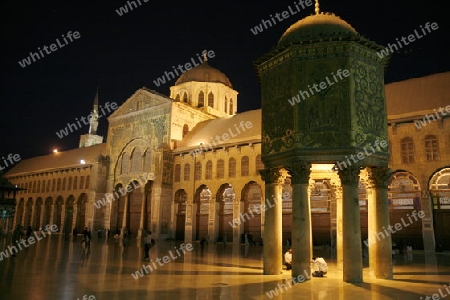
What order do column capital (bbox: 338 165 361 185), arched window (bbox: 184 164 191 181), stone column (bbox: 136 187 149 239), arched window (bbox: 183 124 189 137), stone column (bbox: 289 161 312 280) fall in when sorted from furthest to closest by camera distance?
arched window (bbox: 183 124 189 137) < stone column (bbox: 136 187 149 239) < arched window (bbox: 184 164 191 181) < column capital (bbox: 338 165 361 185) < stone column (bbox: 289 161 312 280)

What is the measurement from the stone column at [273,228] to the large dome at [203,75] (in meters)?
30.0

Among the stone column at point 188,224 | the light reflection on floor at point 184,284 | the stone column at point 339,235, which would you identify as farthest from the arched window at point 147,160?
the stone column at point 339,235

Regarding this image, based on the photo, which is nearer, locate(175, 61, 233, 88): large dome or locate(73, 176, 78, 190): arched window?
locate(175, 61, 233, 88): large dome

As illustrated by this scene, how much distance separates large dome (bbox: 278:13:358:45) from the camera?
1173 cm

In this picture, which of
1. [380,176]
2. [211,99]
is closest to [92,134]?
[211,99]

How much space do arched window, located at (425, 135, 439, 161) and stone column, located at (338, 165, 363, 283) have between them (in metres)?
14.0

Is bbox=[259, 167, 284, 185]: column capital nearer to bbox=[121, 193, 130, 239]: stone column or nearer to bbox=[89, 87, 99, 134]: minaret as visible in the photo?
bbox=[121, 193, 130, 239]: stone column

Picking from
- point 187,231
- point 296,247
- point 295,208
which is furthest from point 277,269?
point 187,231

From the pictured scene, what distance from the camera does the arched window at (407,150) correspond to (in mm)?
22500

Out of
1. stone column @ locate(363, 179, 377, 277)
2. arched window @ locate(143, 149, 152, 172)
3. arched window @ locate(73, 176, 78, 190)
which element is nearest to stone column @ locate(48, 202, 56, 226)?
arched window @ locate(73, 176, 78, 190)

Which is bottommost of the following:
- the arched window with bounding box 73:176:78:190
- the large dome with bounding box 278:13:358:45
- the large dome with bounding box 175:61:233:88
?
the arched window with bounding box 73:176:78:190

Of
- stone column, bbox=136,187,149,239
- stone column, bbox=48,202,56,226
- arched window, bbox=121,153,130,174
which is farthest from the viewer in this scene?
stone column, bbox=48,202,56,226

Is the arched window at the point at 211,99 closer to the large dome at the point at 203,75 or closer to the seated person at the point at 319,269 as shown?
the large dome at the point at 203,75

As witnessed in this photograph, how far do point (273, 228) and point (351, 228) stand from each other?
254cm
